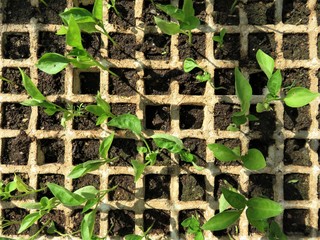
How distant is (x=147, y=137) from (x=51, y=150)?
10.4 inches

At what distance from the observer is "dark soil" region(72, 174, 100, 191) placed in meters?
1.05

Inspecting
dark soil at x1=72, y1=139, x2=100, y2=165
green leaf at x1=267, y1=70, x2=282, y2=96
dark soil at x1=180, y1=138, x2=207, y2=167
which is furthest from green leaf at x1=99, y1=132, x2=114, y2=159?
green leaf at x1=267, y1=70, x2=282, y2=96

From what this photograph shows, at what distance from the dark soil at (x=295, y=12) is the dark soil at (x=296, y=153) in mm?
320

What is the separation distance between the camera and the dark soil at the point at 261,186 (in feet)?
3.42

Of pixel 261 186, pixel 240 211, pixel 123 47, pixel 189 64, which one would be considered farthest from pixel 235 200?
pixel 123 47

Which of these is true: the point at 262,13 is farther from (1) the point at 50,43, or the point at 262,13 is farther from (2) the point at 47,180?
(2) the point at 47,180

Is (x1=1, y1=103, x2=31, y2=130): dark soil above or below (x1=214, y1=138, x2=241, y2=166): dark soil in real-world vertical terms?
above

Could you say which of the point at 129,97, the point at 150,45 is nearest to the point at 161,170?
the point at 129,97

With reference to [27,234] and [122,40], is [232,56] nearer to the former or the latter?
[122,40]

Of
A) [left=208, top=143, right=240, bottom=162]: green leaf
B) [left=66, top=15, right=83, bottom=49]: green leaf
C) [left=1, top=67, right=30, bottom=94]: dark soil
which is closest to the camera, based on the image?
[left=66, top=15, right=83, bottom=49]: green leaf

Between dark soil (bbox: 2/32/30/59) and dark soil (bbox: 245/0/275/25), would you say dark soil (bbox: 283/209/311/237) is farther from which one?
dark soil (bbox: 2/32/30/59)

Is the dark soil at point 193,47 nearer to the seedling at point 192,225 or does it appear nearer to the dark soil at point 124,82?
the dark soil at point 124,82

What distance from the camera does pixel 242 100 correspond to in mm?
943

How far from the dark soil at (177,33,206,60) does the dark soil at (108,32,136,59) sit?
13 cm
